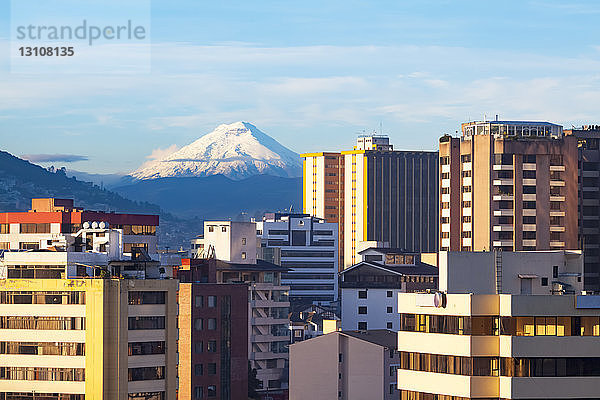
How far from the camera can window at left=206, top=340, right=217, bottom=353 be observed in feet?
572

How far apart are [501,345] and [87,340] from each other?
5208cm

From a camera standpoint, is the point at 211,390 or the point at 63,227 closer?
the point at 211,390

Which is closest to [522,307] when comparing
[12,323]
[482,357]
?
[482,357]

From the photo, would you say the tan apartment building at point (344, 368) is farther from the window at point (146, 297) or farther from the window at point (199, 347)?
the window at point (146, 297)

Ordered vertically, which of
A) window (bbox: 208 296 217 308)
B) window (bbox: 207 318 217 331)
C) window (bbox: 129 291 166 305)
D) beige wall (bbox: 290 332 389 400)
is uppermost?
window (bbox: 129 291 166 305)

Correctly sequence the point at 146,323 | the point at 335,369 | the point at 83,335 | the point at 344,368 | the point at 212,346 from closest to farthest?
the point at 83,335, the point at 146,323, the point at 212,346, the point at 344,368, the point at 335,369

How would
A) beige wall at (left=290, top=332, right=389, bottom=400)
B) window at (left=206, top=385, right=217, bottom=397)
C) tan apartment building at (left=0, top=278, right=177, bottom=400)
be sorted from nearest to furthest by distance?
1. tan apartment building at (left=0, top=278, right=177, bottom=400)
2. window at (left=206, top=385, right=217, bottom=397)
3. beige wall at (left=290, top=332, right=389, bottom=400)

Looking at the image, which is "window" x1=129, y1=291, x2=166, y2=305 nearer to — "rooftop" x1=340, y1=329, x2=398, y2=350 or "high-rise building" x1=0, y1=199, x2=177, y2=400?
"high-rise building" x1=0, y1=199, x2=177, y2=400

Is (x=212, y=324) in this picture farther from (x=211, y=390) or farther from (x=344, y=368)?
(x=344, y=368)

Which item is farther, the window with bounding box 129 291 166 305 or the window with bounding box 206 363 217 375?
the window with bounding box 206 363 217 375

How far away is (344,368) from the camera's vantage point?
6890 inches

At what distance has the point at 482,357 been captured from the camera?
98188 mm

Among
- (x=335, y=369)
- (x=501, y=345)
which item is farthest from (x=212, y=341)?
(x=501, y=345)

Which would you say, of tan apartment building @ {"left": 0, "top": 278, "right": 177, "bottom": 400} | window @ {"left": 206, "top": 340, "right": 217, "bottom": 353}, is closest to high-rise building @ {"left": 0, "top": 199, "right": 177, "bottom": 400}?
tan apartment building @ {"left": 0, "top": 278, "right": 177, "bottom": 400}
